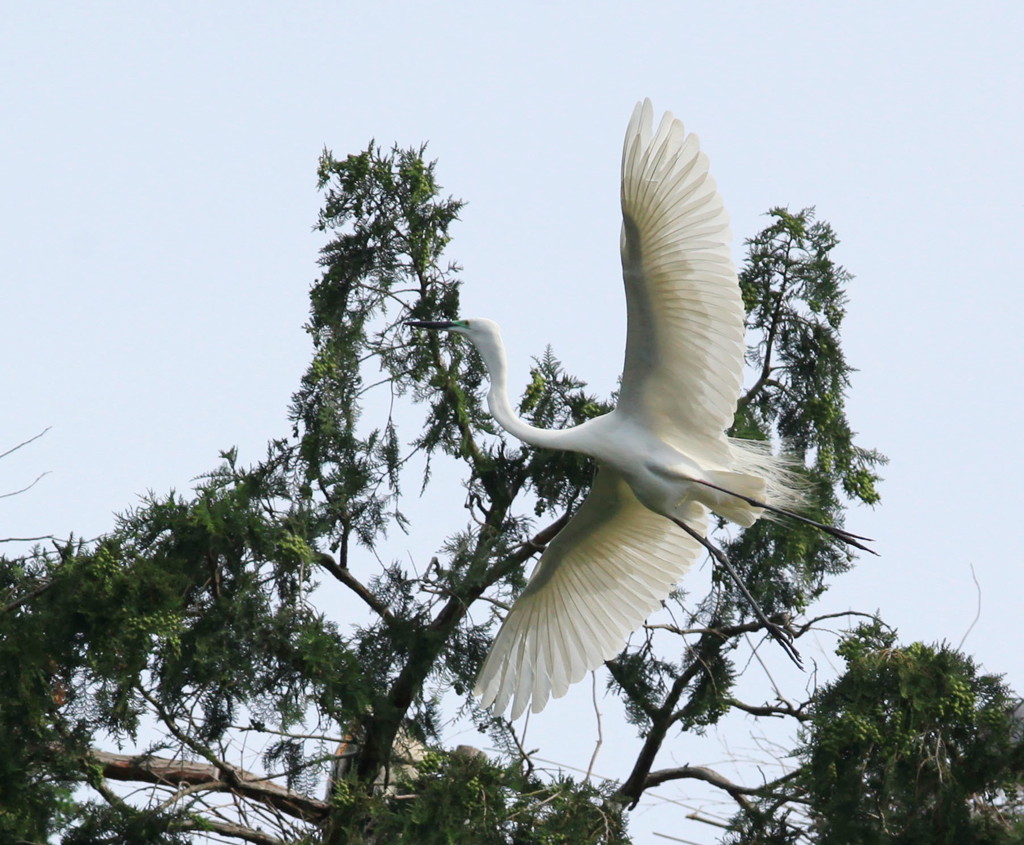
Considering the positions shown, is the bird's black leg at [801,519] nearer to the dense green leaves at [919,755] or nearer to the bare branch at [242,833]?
the dense green leaves at [919,755]

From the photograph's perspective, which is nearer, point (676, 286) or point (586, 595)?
point (676, 286)

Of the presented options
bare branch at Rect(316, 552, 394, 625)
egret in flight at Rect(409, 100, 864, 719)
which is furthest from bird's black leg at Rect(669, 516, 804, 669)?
bare branch at Rect(316, 552, 394, 625)

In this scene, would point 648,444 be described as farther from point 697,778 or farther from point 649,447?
point 697,778

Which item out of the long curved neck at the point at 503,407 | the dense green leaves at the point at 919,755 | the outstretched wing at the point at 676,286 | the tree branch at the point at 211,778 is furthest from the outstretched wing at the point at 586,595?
the dense green leaves at the point at 919,755

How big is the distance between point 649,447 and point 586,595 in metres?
1.08

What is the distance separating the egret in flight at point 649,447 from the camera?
5148mm

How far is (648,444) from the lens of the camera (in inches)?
228

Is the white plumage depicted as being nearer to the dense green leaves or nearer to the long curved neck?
the long curved neck

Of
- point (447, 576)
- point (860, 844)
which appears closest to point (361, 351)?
point (447, 576)

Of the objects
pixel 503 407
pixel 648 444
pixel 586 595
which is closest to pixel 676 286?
pixel 648 444

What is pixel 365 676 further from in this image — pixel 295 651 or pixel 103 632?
pixel 103 632

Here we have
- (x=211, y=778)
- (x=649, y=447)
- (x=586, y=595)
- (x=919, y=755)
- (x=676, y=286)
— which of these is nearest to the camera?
(x=919, y=755)

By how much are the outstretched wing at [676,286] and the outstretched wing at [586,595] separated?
0.66 meters

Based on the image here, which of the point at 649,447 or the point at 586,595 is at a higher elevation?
the point at 649,447
